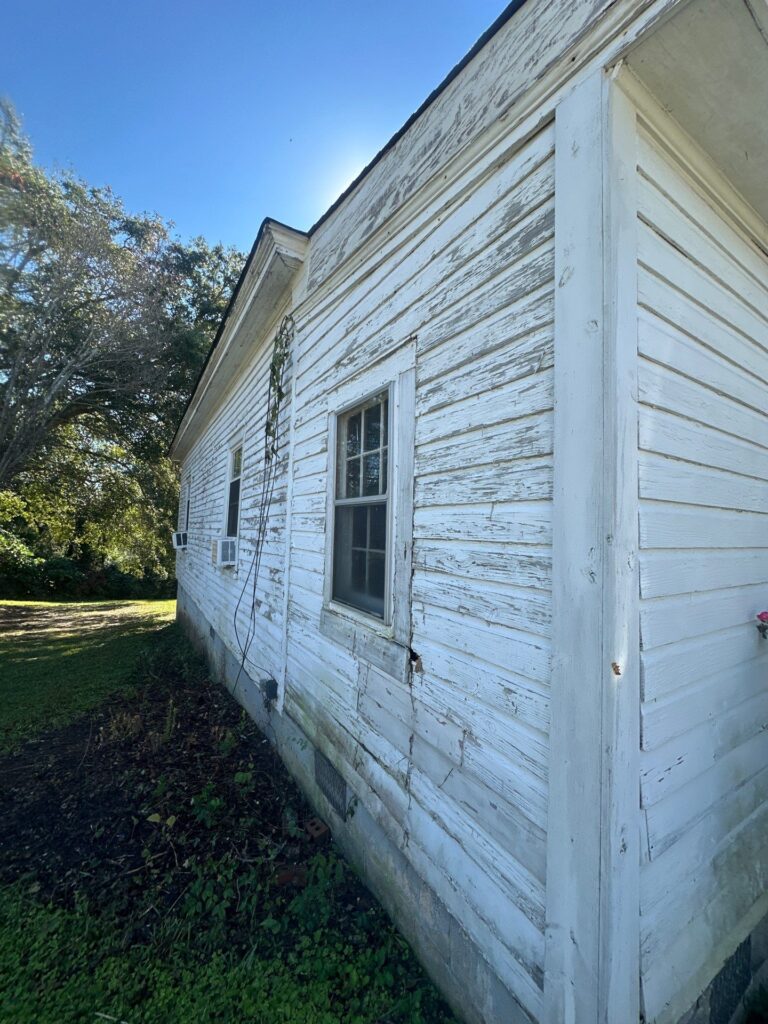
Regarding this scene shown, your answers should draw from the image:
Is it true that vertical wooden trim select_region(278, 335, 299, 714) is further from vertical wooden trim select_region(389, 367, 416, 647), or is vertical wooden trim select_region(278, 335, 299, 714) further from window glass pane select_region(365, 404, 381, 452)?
vertical wooden trim select_region(389, 367, 416, 647)

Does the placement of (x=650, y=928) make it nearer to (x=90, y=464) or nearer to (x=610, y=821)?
(x=610, y=821)

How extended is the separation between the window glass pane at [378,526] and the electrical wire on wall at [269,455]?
1.98 meters

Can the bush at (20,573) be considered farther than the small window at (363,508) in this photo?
Yes

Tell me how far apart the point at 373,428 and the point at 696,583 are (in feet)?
6.53

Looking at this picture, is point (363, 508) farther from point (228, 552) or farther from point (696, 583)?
point (228, 552)

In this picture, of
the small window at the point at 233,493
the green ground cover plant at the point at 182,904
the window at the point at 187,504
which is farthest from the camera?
the window at the point at 187,504

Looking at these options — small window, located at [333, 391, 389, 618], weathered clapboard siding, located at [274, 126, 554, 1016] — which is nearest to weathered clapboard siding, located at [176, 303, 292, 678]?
small window, located at [333, 391, 389, 618]

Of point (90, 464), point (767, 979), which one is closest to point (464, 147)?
point (767, 979)

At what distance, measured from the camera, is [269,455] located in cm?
487

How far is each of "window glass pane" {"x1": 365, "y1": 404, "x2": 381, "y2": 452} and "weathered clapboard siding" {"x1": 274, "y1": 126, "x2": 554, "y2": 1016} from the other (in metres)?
0.33

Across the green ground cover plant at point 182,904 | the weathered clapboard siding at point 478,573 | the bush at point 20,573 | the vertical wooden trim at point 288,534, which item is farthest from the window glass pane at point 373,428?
the bush at point 20,573

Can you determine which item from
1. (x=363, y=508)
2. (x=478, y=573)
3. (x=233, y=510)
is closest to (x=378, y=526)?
(x=363, y=508)

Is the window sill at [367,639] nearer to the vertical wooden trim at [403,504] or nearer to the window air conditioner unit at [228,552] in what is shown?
the vertical wooden trim at [403,504]

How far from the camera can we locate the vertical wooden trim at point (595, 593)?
4.53ft
